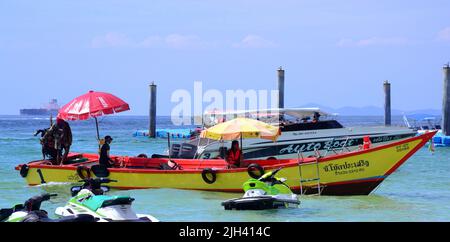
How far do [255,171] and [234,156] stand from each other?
1227 millimetres

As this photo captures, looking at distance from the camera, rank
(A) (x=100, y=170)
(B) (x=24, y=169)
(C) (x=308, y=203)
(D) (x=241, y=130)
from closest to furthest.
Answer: (C) (x=308, y=203)
(D) (x=241, y=130)
(A) (x=100, y=170)
(B) (x=24, y=169)

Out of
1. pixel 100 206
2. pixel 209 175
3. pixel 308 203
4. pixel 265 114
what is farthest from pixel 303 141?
pixel 100 206

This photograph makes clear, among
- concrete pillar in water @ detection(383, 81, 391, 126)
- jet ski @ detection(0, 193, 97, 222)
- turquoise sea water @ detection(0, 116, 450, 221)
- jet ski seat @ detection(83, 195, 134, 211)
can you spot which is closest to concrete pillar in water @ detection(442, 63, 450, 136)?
concrete pillar in water @ detection(383, 81, 391, 126)

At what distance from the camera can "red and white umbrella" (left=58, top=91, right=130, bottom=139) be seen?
20.0 meters

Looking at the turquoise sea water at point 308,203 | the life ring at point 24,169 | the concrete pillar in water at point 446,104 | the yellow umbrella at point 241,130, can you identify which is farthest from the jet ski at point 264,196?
the concrete pillar in water at point 446,104

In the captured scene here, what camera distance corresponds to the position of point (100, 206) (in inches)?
452

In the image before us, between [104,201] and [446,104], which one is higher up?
[446,104]

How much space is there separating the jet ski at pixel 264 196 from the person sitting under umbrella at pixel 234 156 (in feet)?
9.43

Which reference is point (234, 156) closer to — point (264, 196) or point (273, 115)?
point (264, 196)

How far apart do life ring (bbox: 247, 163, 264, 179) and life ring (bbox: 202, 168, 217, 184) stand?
1.02 metres
